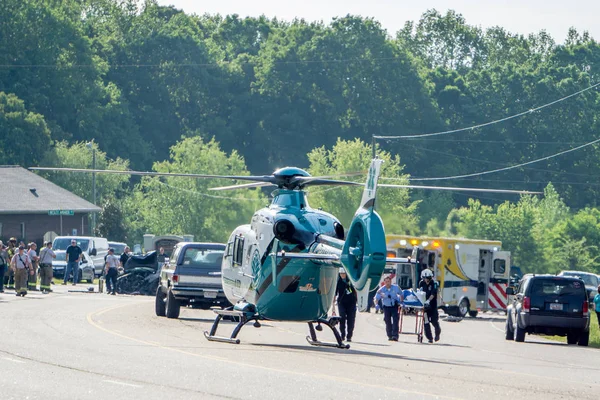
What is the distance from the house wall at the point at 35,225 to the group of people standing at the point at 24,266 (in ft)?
75.0

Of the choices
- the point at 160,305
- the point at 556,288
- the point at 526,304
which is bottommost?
the point at 160,305

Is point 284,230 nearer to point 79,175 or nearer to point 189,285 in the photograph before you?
point 189,285

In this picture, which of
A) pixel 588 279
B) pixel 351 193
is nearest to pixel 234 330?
pixel 588 279

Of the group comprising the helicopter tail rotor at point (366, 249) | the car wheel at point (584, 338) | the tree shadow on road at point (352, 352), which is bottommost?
the car wheel at point (584, 338)

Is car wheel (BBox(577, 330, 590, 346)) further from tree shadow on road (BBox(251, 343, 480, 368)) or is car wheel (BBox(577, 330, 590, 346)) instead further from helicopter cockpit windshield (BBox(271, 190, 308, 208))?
helicopter cockpit windshield (BBox(271, 190, 308, 208))

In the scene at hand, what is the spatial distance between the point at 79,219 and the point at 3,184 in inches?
203

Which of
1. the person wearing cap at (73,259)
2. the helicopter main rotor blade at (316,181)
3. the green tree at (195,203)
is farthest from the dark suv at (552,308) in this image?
the green tree at (195,203)

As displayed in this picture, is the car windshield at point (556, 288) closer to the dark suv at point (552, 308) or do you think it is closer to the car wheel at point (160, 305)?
the dark suv at point (552, 308)

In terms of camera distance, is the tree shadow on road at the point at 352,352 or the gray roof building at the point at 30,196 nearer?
the tree shadow on road at the point at 352,352

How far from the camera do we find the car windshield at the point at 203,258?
30656 millimetres

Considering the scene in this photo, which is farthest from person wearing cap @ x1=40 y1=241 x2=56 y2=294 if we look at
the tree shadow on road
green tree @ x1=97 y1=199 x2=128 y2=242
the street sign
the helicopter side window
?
green tree @ x1=97 y1=199 x2=128 y2=242

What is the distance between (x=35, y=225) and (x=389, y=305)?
45591 millimetres

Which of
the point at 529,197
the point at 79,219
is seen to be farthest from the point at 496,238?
the point at 79,219

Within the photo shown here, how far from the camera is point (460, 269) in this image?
41.9 m
